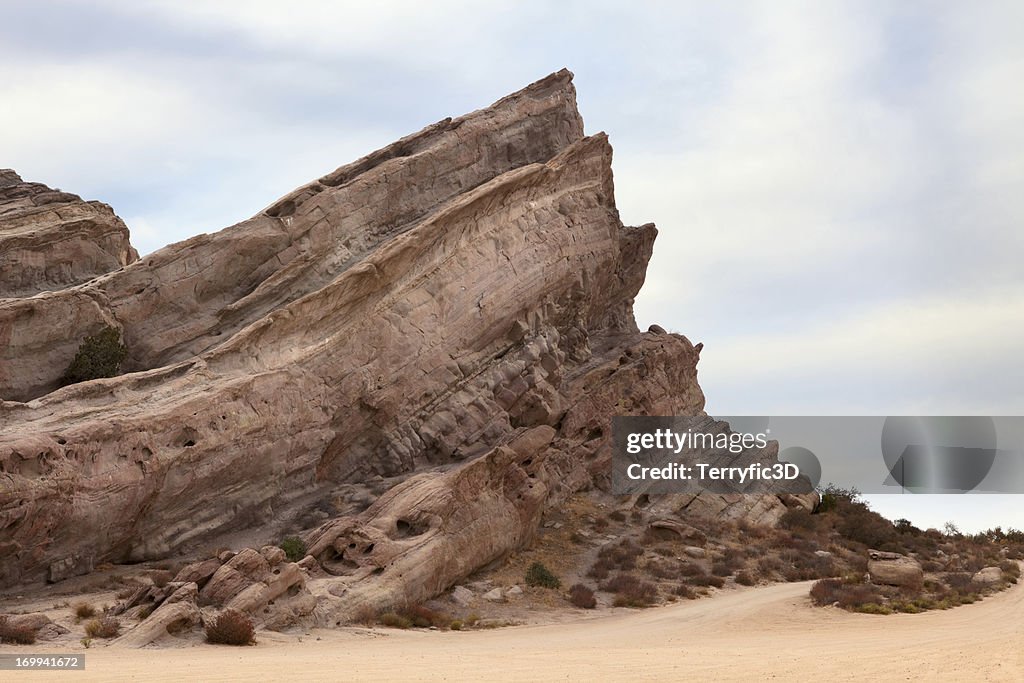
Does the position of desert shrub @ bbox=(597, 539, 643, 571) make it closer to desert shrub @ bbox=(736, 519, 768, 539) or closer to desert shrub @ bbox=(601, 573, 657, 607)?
desert shrub @ bbox=(601, 573, 657, 607)

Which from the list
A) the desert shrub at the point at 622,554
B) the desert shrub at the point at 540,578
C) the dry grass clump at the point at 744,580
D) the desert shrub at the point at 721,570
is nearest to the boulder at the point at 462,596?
the desert shrub at the point at 540,578

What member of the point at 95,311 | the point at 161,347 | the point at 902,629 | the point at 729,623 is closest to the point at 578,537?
the point at 729,623

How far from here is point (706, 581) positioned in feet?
120

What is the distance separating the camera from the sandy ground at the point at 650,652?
19422 mm

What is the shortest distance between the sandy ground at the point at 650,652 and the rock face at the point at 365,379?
12.8ft

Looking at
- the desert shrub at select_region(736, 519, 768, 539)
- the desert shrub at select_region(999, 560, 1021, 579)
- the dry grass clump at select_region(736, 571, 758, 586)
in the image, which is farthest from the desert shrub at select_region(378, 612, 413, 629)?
the desert shrub at select_region(999, 560, 1021, 579)

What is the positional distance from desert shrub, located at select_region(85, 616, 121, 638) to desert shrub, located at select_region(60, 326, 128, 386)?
12.2 meters

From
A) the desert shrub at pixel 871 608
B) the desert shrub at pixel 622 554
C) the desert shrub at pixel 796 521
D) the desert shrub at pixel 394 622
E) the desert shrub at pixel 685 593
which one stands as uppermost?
the desert shrub at pixel 796 521

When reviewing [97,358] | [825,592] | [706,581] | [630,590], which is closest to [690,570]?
[706,581]

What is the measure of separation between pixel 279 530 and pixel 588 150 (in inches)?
929

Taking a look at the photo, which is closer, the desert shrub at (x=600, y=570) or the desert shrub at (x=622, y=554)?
the desert shrub at (x=600, y=570)

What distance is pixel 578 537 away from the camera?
129ft

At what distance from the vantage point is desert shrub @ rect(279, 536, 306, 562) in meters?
30.7

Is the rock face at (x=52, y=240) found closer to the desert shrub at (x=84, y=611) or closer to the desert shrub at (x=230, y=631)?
the desert shrub at (x=84, y=611)
